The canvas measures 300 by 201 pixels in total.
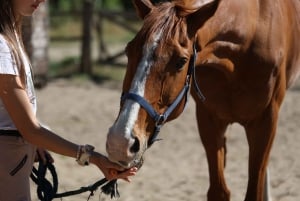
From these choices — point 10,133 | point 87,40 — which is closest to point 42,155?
point 10,133

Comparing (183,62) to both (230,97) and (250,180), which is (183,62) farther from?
(250,180)

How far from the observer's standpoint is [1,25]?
9.21 feet

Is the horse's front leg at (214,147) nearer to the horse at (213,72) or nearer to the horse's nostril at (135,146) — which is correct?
the horse at (213,72)

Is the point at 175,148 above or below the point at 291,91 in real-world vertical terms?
above

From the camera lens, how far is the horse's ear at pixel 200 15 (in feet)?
10.0

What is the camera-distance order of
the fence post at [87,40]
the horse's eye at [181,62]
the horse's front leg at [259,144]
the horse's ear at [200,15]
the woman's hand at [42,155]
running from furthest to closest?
the fence post at [87,40] < the horse's front leg at [259,144] < the woman's hand at [42,155] < the horse's ear at [200,15] < the horse's eye at [181,62]

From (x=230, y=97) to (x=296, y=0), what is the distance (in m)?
1.10

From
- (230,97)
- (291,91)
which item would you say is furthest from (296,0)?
(291,91)

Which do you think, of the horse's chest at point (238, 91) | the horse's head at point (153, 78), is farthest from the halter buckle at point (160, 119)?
the horse's chest at point (238, 91)

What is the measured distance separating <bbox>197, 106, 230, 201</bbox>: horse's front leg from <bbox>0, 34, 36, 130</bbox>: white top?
5.01 ft

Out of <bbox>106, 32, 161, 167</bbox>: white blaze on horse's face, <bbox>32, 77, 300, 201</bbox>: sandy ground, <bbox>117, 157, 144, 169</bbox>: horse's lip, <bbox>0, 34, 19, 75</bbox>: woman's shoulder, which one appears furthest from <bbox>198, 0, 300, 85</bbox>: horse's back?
<bbox>32, 77, 300, 201</bbox>: sandy ground

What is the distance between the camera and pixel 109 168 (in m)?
2.76

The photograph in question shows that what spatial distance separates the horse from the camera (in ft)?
9.19

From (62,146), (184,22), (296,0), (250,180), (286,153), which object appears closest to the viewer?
(62,146)
